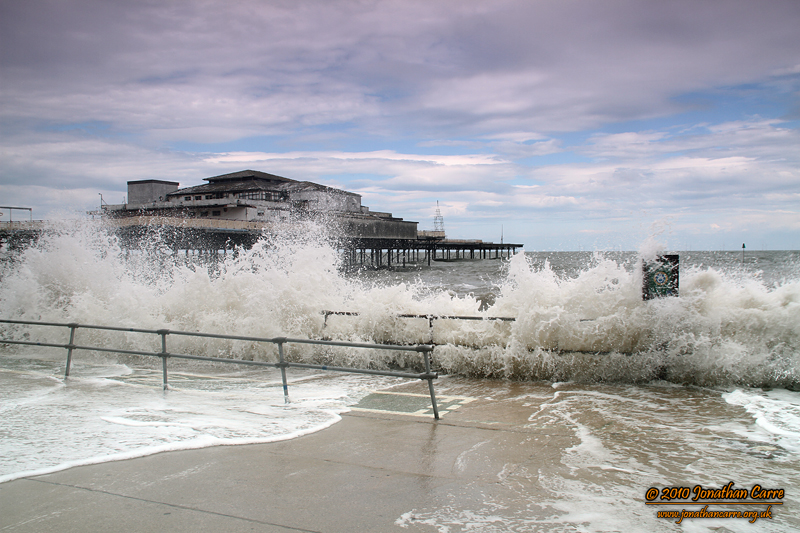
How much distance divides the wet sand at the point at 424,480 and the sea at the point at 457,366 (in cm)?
4

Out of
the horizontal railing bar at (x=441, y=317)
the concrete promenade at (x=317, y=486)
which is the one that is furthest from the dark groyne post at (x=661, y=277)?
the concrete promenade at (x=317, y=486)

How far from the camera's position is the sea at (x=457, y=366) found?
13.9 ft

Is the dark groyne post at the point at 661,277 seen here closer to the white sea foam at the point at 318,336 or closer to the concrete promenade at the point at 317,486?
the white sea foam at the point at 318,336

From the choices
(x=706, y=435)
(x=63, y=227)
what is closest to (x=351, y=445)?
(x=706, y=435)

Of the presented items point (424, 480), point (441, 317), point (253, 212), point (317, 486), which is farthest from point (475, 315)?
point (253, 212)

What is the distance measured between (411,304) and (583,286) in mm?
3564

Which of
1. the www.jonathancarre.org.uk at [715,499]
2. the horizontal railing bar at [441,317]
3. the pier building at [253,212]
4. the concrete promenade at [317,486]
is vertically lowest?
the www.jonathancarre.org.uk at [715,499]

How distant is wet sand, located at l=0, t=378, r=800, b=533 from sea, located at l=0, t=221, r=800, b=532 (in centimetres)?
4

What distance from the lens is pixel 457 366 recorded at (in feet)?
30.5

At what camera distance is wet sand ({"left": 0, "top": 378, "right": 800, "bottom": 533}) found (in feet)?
10.2

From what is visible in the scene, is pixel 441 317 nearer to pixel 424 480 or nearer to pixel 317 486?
pixel 424 480

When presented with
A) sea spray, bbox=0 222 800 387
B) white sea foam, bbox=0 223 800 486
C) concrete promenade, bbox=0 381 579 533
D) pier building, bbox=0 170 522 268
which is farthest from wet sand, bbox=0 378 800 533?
pier building, bbox=0 170 522 268

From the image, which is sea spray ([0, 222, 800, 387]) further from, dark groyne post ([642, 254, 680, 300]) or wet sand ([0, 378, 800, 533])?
wet sand ([0, 378, 800, 533])

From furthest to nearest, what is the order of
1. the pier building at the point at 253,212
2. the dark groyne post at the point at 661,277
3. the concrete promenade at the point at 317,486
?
the pier building at the point at 253,212 → the dark groyne post at the point at 661,277 → the concrete promenade at the point at 317,486
